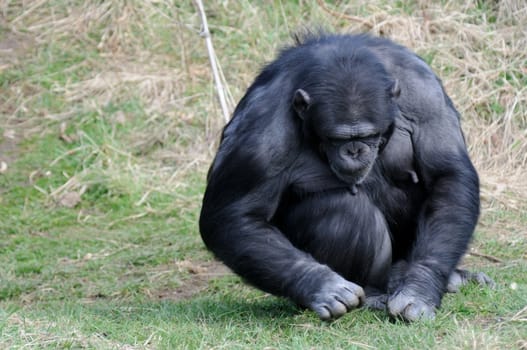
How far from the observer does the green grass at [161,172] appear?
5.86 metres

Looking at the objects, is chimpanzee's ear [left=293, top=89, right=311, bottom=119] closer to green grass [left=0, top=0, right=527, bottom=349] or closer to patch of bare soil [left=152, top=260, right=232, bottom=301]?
green grass [left=0, top=0, right=527, bottom=349]

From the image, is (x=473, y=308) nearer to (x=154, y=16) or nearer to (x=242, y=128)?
(x=242, y=128)

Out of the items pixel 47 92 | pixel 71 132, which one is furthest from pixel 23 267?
pixel 47 92

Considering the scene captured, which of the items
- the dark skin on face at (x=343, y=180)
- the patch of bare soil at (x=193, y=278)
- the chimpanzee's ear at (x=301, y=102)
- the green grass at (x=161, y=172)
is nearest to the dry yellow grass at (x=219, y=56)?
the green grass at (x=161, y=172)

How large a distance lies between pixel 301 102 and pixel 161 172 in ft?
18.6

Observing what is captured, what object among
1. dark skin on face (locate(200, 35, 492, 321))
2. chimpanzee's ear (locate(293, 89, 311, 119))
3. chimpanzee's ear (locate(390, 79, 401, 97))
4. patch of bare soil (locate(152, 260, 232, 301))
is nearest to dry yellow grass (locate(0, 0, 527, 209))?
patch of bare soil (locate(152, 260, 232, 301))

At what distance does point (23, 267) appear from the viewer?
9.31 metres

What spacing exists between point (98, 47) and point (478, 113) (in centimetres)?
548

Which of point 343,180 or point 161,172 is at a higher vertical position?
point 343,180

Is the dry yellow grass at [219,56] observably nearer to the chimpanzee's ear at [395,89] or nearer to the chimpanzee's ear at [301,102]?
the chimpanzee's ear at [395,89]

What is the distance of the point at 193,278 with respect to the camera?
29.1ft

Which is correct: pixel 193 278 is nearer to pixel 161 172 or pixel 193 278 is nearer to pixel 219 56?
pixel 161 172

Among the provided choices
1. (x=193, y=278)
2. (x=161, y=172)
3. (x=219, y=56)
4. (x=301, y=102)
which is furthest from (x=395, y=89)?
(x=219, y=56)

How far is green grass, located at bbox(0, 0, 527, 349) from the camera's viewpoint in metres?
5.86
